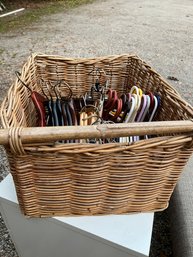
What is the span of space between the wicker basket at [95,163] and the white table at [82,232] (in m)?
0.03

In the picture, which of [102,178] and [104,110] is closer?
[102,178]

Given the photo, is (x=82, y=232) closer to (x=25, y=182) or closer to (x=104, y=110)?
(x=25, y=182)

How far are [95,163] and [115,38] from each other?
10.2 ft

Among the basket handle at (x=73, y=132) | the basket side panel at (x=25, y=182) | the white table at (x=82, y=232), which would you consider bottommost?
the white table at (x=82, y=232)

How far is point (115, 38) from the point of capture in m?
3.52

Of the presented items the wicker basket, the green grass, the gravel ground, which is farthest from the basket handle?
the green grass

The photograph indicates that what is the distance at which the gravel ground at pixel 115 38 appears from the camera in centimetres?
284

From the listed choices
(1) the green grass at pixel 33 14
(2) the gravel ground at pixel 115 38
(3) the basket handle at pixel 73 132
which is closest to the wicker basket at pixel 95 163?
(3) the basket handle at pixel 73 132

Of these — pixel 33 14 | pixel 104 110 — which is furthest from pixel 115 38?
pixel 104 110

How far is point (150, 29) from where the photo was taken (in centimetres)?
388

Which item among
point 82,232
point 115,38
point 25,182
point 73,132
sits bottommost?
point 115,38

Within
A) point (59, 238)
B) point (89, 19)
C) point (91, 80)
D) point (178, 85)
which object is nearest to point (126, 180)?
point (59, 238)

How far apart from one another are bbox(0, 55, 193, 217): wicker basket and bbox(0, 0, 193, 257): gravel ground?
1588 mm

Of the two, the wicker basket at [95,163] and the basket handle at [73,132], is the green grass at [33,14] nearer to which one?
the wicker basket at [95,163]
